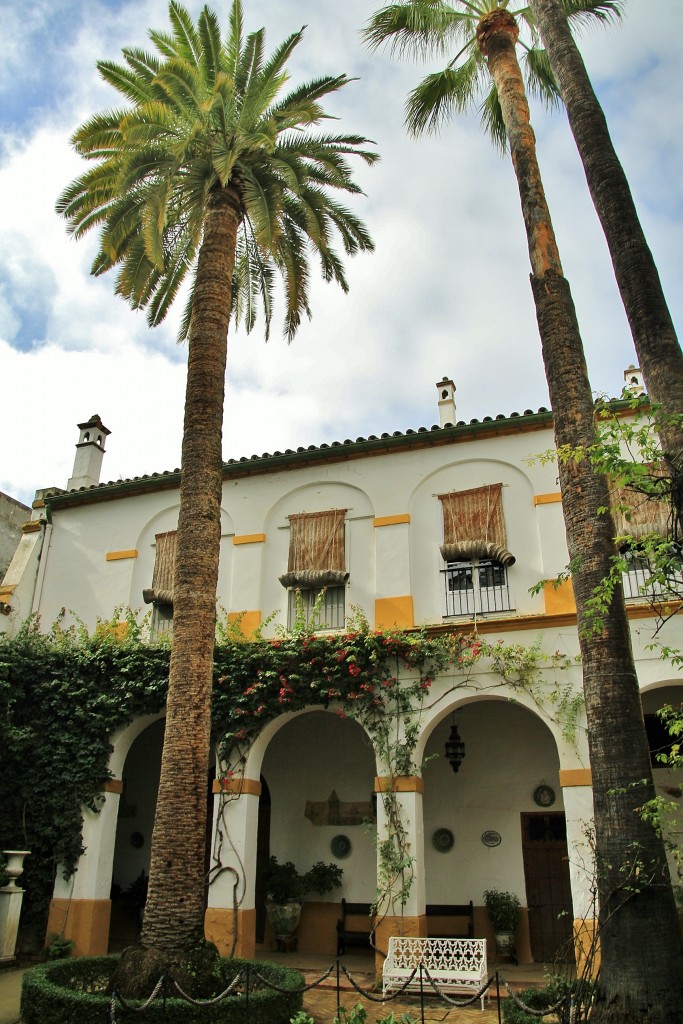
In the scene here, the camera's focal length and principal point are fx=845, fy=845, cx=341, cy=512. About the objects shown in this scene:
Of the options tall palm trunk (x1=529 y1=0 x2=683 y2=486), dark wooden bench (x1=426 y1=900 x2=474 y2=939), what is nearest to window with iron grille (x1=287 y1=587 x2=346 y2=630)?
dark wooden bench (x1=426 y1=900 x2=474 y2=939)

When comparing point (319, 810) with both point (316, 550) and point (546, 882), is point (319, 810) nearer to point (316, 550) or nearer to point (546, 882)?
point (546, 882)

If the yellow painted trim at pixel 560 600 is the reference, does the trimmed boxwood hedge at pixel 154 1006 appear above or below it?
below

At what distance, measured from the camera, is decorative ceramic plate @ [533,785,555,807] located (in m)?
13.8

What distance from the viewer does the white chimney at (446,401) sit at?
1579 cm

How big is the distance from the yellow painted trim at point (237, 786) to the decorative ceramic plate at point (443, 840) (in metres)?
3.30

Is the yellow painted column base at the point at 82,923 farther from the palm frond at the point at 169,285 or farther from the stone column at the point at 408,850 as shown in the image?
the palm frond at the point at 169,285

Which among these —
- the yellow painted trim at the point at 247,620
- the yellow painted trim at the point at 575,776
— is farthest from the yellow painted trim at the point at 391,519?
the yellow painted trim at the point at 575,776

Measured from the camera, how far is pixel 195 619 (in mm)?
10141

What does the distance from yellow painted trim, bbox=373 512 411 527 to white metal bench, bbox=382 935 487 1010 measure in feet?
20.8

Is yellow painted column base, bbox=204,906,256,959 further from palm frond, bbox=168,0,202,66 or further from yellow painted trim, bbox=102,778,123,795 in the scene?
palm frond, bbox=168,0,202,66

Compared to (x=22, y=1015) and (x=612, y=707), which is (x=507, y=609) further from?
(x=22, y=1015)

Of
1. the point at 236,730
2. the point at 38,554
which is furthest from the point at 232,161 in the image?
the point at 38,554

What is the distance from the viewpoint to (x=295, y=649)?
13.3 m

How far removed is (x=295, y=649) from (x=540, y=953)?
235 inches
